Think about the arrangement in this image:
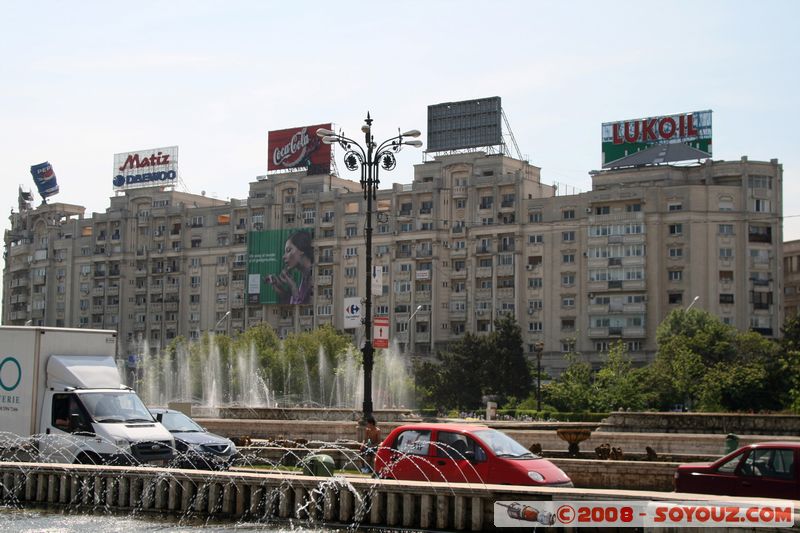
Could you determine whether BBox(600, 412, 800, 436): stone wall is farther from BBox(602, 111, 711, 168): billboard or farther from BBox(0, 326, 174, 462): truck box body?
BBox(602, 111, 711, 168): billboard

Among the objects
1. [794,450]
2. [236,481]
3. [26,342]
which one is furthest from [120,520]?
[794,450]

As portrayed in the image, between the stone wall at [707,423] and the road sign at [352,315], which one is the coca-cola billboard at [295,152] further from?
the stone wall at [707,423]

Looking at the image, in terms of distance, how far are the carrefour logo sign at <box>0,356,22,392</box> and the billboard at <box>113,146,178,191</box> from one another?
9894cm

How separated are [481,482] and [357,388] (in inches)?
2856

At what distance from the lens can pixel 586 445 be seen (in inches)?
1190

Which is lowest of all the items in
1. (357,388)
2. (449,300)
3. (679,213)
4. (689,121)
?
(357,388)

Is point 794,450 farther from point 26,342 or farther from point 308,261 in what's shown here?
point 308,261

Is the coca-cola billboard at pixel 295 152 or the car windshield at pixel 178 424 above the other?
the coca-cola billboard at pixel 295 152

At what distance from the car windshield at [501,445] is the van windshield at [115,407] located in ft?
27.2

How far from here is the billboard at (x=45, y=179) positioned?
130000 mm

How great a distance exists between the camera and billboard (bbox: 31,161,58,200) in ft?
427

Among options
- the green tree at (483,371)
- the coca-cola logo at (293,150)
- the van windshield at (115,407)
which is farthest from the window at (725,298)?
the van windshield at (115,407)

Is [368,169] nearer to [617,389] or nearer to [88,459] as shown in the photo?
[88,459]

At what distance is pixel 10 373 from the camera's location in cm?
2264
